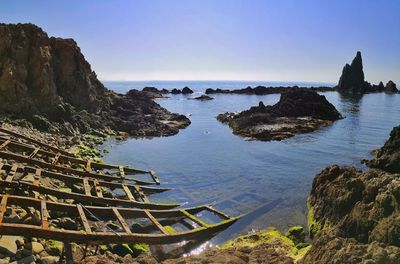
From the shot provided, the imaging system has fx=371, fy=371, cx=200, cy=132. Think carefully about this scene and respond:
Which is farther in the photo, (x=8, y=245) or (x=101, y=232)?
(x=101, y=232)

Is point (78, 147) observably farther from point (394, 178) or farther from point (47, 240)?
point (394, 178)

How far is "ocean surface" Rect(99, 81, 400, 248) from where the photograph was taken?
1849cm

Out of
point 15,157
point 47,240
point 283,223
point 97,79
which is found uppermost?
point 97,79

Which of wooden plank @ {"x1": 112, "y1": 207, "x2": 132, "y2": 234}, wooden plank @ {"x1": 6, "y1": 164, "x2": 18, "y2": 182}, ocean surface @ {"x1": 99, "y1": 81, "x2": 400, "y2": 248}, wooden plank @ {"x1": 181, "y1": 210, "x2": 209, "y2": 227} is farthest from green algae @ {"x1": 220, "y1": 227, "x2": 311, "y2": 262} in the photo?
wooden plank @ {"x1": 6, "y1": 164, "x2": 18, "y2": 182}

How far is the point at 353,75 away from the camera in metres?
168

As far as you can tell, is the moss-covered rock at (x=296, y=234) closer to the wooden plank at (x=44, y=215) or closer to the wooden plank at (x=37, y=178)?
the wooden plank at (x=44, y=215)

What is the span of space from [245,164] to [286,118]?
25353mm

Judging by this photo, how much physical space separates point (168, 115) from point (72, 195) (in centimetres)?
4057

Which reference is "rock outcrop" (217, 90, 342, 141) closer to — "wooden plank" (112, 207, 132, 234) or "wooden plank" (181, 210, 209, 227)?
"wooden plank" (181, 210, 209, 227)

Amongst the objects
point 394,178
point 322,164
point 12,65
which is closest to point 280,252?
point 394,178

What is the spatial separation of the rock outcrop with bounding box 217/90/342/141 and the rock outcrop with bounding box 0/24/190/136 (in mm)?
9022

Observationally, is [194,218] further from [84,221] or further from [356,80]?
[356,80]

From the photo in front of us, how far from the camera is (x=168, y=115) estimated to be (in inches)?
2141

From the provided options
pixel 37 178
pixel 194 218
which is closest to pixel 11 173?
pixel 37 178
